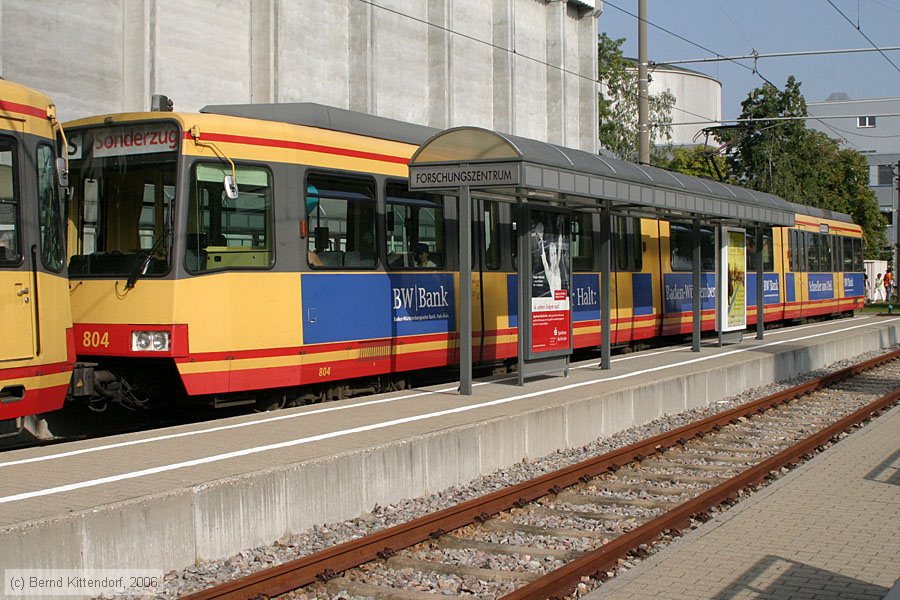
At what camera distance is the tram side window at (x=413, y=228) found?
45.3 ft

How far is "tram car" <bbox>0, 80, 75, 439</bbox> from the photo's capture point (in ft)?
29.8

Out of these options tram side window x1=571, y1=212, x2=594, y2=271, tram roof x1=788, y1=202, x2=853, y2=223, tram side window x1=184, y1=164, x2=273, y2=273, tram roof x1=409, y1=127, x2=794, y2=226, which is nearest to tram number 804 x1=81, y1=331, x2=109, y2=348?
tram side window x1=184, y1=164, x2=273, y2=273

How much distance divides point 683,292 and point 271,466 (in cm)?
1661

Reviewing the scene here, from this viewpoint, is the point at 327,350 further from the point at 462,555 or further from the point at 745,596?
the point at 745,596

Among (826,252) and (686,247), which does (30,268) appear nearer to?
(686,247)

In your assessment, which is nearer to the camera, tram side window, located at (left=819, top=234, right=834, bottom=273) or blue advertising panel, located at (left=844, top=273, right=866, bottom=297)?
tram side window, located at (left=819, top=234, right=834, bottom=273)

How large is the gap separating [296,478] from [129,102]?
1826 cm

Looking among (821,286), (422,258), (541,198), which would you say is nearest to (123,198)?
(422,258)

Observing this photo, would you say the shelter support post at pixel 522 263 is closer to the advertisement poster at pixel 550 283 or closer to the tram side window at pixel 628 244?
the advertisement poster at pixel 550 283

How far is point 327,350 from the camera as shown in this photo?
41.6ft

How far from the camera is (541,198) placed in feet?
47.7

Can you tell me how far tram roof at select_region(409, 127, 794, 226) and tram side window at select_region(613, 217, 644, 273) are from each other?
5.10 feet

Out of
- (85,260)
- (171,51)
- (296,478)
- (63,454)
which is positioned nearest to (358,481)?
(296,478)

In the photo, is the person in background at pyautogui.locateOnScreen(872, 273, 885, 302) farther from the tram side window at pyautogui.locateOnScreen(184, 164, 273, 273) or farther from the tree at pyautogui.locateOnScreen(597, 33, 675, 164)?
the tram side window at pyautogui.locateOnScreen(184, 164, 273, 273)
